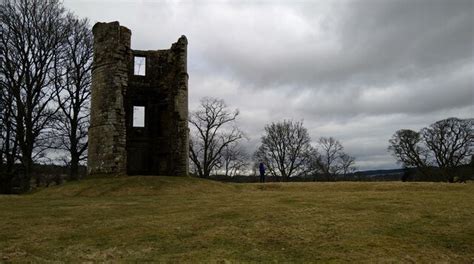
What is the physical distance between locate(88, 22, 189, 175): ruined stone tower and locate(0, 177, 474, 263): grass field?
24.3 feet

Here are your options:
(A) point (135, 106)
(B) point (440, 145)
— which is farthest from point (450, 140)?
(A) point (135, 106)

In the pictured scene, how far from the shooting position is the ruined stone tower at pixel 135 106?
2122cm

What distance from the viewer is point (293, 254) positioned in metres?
7.08

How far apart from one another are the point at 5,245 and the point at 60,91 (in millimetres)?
21057

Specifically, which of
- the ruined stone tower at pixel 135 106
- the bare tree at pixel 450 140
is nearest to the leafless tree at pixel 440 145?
the bare tree at pixel 450 140

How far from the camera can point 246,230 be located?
8.70 m

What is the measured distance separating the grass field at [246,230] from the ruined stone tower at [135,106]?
7403 mm

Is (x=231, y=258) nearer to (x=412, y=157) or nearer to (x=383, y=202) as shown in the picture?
(x=383, y=202)

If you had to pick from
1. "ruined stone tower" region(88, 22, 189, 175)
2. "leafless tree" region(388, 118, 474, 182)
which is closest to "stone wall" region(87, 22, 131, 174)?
"ruined stone tower" region(88, 22, 189, 175)

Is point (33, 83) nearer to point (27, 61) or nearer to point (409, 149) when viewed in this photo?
point (27, 61)

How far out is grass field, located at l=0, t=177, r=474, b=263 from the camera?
23.2 feet

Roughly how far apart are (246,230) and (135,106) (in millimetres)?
18889

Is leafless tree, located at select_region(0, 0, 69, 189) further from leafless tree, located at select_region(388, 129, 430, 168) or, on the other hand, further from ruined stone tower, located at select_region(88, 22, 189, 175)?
leafless tree, located at select_region(388, 129, 430, 168)

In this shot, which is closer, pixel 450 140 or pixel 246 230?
pixel 246 230
